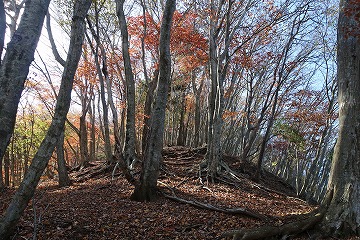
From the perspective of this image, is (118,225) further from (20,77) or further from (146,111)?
(146,111)

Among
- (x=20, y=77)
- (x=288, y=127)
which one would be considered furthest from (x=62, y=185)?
(x=288, y=127)

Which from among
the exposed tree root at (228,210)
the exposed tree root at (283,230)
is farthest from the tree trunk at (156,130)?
the exposed tree root at (283,230)

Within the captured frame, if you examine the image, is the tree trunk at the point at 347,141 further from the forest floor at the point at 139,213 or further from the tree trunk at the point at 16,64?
the tree trunk at the point at 16,64

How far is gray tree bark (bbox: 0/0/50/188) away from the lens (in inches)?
124

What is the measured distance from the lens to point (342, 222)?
4789mm

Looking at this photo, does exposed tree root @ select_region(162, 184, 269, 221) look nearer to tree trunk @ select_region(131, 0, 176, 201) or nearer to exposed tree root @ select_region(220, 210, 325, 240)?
tree trunk @ select_region(131, 0, 176, 201)

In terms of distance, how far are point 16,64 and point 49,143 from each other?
1236 mm

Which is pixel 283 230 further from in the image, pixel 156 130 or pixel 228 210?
pixel 156 130

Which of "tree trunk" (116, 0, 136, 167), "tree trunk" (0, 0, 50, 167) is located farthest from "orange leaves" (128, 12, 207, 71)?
"tree trunk" (0, 0, 50, 167)

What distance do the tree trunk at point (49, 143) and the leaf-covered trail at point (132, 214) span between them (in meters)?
0.38

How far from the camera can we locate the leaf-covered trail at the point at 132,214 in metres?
4.96

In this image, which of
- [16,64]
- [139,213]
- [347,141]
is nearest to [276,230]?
[347,141]

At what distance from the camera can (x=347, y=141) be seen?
4953 mm

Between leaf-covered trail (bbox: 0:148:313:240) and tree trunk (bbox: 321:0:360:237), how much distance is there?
1113 millimetres
